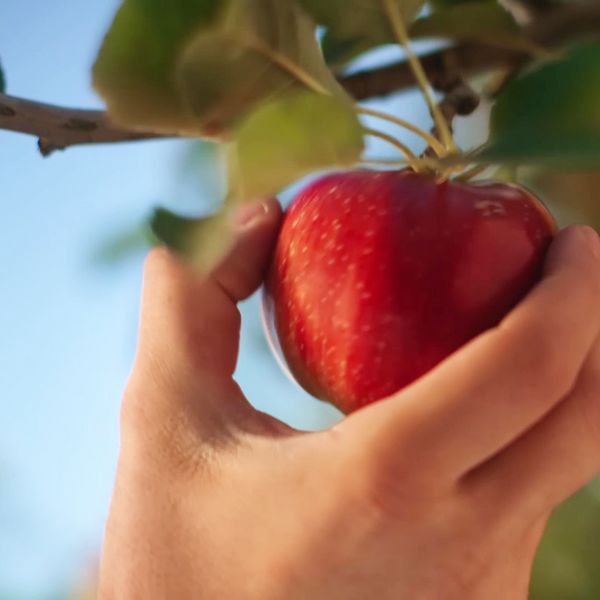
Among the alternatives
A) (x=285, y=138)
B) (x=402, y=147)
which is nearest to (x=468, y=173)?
(x=402, y=147)

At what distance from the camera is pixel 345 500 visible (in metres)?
0.36

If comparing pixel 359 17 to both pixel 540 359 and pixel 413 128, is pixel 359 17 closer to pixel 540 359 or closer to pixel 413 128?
pixel 413 128

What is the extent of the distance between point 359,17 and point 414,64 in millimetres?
37

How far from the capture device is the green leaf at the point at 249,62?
0.35m

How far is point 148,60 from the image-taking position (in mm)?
374

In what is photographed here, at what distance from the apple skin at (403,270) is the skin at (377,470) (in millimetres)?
23

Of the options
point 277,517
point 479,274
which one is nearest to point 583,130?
point 479,274

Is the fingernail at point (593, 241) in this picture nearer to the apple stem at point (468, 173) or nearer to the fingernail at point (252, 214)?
the apple stem at point (468, 173)

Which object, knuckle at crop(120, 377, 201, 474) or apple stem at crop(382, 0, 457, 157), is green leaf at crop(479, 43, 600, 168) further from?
knuckle at crop(120, 377, 201, 474)

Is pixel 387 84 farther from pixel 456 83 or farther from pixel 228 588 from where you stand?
pixel 228 588

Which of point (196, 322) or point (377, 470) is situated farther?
point (196, 322)

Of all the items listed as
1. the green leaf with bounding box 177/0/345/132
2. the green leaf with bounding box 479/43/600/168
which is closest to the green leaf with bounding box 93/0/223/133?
the green leaf with bounding box 177/0/345/132

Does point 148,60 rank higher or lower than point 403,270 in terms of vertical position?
higher

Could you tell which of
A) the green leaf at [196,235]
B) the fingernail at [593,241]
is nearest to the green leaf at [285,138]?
the green leaf at [196,235]
